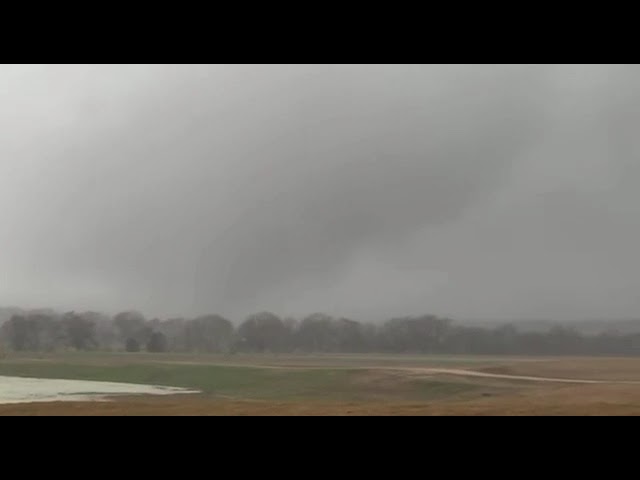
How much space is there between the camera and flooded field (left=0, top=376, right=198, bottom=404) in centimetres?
464

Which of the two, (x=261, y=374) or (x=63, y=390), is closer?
(x=63, y=390)

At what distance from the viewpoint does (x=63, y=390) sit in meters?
5.35

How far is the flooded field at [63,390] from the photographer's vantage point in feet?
15.2

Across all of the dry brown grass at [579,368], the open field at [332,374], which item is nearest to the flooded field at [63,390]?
the open field at [332,374]

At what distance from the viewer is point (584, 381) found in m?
5.76

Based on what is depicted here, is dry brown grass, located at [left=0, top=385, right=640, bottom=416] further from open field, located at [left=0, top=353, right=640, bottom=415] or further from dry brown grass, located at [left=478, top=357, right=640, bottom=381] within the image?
dry brown grass, located at [left=478, top=357, right=640, bottom=381]

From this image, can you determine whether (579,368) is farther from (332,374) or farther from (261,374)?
(261,374)

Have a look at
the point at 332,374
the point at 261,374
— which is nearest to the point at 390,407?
Answer: the point at 332,374

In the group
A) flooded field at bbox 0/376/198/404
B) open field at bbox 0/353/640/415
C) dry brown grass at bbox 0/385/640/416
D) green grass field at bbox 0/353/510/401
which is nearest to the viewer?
dry brown grass at bbox 0/385/640/416

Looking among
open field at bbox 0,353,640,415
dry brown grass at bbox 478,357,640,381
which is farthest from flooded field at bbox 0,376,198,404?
dry brown grass at bbox 478,357,640,381
